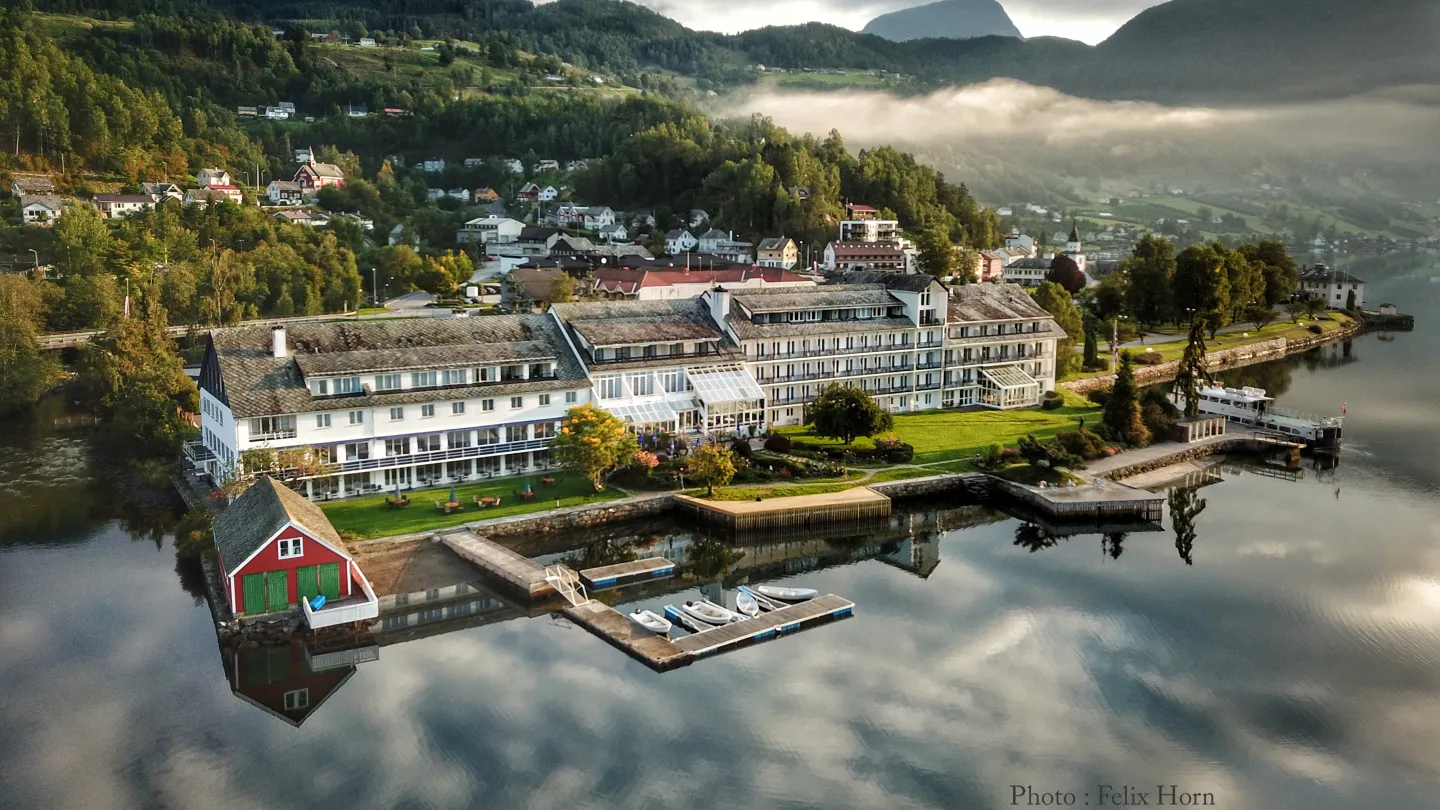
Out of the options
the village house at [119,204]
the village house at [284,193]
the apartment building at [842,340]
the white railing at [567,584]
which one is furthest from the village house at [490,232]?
the white railing at [567,584]

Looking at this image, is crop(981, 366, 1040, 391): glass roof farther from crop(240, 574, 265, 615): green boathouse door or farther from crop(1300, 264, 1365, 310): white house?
crop(1300, 264, 1365, 310): white house

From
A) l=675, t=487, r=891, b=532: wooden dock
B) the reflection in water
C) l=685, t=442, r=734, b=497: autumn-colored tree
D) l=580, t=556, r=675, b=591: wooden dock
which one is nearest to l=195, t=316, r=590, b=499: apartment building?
l=685, t=442, r=734, b=497: autumn-colored tree

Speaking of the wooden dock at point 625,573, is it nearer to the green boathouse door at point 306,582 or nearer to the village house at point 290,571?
the village house at point 290,571

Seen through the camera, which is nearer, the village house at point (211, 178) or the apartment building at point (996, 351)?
the apartment building at point (996, 351)

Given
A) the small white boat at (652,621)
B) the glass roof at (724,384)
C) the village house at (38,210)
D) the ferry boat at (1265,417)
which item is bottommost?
the ferry boat at (1265,417)

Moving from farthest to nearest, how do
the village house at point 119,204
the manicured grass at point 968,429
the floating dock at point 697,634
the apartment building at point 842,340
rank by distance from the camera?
the village house at point 119,204
the apartment building at point 842,340
the manicured grass at point 968,429
the floating dock at point 697,634

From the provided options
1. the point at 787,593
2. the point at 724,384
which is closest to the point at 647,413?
the point at 724,384

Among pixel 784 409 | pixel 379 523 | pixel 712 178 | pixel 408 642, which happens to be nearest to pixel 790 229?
pixel 712 178

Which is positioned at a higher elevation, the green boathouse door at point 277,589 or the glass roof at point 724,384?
the glass roof at point 724,384
